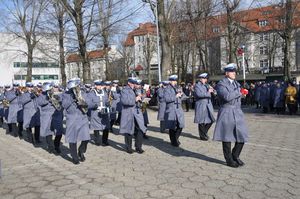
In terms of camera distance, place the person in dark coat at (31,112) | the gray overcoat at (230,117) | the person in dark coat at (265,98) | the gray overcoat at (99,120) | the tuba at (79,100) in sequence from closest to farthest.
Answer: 1. the gray overcoat at (230,117)
2. the tuba at (79,100)
3. the gray overcoat at (99,120)
4. the person in dark coat at (31,112)
5. the person in dark coat at (265,98)

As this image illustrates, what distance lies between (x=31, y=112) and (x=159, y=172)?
238 inches

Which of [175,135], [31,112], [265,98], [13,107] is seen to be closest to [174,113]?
[175,135]

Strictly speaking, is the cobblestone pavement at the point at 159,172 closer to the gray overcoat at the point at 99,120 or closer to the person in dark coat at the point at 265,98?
the gray overcoat at the point at 99,120

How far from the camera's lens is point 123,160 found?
8.39 m

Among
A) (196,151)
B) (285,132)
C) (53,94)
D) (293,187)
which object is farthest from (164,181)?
(285,132)

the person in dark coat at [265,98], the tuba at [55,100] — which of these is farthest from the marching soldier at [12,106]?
the person in dark coat at [265,98]

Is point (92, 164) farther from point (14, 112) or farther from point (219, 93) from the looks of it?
point (14, 112)

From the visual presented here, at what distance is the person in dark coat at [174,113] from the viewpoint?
32.3 ft

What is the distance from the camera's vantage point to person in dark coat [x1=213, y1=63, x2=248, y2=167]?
6941mm

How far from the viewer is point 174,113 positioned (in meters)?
9.88

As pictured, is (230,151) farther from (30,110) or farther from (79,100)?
(30,110)

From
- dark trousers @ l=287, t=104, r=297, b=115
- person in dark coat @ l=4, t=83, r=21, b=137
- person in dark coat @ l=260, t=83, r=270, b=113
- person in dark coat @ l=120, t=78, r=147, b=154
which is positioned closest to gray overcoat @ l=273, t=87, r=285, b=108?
dark trousers @ l=287, t=104, r=297, b=115

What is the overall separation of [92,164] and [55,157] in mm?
1476

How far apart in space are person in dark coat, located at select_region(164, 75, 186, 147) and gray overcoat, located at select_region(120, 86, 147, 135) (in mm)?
1027
